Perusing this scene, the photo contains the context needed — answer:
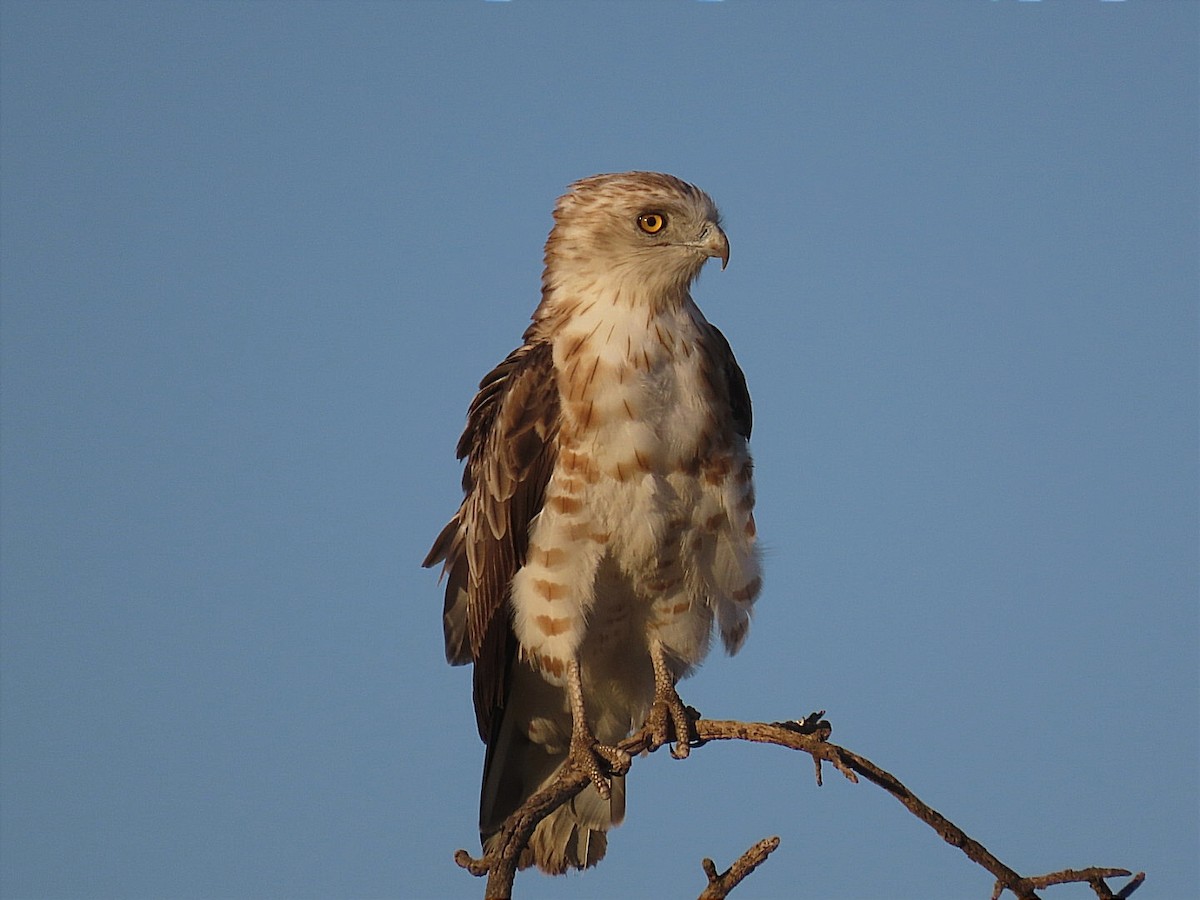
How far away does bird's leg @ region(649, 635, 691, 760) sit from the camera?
248 inches

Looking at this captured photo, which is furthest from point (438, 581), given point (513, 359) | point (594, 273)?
point (594, 273)

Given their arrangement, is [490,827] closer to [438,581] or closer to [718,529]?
[438,581]

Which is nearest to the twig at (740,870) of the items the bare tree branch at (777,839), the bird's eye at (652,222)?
the bare tree branch at (777,839)

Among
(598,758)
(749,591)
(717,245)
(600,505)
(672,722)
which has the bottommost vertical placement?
(598,758)

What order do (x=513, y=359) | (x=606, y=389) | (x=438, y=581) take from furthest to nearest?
(x=438, y=581)
(x=513, y=359)
(x=606, y=389)

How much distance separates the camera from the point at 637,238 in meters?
6.62

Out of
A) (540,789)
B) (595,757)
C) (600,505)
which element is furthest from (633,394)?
(540,789)

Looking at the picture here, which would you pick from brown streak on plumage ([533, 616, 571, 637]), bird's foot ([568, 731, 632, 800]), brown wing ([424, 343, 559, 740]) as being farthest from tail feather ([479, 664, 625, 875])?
bird's foot ([568, 731, 632, 800])

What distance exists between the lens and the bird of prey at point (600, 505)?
631 cm

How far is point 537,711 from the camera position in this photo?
7.05 metres

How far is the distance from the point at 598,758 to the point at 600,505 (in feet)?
3.65

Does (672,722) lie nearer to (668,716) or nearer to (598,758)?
(668,716)

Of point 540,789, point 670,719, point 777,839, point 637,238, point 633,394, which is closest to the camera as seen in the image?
point 777,839

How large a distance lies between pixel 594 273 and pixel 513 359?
1.82ft
